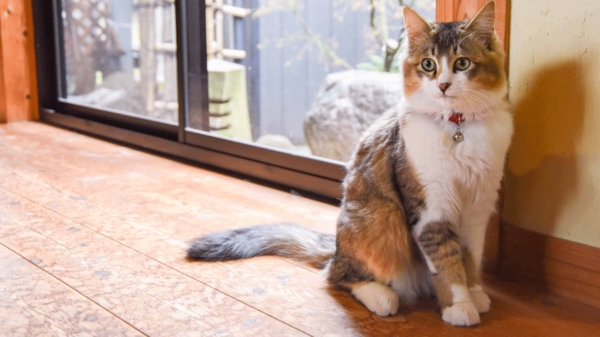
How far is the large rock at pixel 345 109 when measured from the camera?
2.93m

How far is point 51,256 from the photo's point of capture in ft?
5.83

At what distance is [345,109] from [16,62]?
243 centimetres

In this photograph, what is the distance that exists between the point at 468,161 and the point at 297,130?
6.14 ft

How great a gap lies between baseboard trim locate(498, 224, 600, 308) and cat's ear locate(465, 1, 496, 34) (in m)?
0.57

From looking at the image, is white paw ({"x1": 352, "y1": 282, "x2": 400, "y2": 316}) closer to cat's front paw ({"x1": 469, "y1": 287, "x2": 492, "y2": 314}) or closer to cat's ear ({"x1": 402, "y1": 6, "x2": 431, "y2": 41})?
cat's front paw ({"x1": 469, "y1": 287, "x2": 492, "y2": 314})

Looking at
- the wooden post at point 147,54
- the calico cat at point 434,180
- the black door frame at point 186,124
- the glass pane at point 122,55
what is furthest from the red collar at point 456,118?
the wooden post at point 147,54

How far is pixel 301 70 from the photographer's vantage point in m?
3.19

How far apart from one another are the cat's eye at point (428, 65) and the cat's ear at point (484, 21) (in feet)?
0.36

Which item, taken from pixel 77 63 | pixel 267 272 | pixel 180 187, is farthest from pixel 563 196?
pixel 77 63

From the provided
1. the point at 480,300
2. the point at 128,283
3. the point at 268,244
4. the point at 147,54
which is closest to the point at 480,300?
the point at 480,300

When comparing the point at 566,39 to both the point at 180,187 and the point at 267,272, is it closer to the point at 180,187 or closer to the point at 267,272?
the point at 267,272

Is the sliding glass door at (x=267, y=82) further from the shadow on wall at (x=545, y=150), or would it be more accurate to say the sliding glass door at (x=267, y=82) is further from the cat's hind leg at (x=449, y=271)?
the cat's hind leg at (x=449, y=271)

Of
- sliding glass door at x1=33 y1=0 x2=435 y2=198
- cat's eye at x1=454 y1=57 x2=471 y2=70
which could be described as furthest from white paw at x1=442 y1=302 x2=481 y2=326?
sliding glass door at x1=33 y1=0 x2=435 y2=198

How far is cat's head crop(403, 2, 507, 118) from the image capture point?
1304mm
